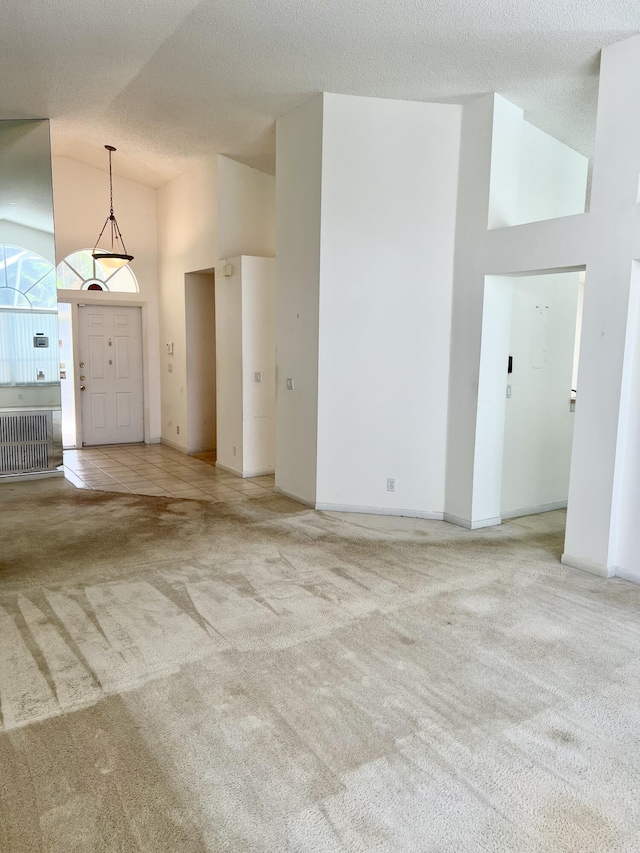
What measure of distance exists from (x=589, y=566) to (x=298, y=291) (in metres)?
3.16

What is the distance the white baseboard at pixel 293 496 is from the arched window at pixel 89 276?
3.95 metres

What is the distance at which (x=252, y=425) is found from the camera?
21.3 feet

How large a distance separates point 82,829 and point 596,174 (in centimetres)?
408

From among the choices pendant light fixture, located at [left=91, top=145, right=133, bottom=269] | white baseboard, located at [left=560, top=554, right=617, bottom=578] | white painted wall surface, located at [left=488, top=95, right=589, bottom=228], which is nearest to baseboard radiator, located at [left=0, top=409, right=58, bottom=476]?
pendant light fixture, located at [left=91, top=145, right=133, bottom=269]

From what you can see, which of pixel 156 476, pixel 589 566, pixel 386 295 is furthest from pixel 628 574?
pixel 156 476

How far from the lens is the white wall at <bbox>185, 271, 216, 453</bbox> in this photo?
756cm

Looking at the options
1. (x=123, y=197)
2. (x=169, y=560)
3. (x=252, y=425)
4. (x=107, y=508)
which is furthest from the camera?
(x=123, y=197)

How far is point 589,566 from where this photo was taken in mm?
3855

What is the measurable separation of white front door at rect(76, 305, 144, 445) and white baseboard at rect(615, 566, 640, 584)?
259 inches

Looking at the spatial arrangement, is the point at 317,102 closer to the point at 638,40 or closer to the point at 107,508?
the point at 638,40

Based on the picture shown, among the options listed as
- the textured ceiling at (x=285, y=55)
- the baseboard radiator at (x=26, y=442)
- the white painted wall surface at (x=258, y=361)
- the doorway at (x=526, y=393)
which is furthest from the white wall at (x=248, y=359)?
the doorway at (x=526, y=393)

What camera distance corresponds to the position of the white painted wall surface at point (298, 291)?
16.1ft

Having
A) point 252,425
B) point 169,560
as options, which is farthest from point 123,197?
point 169,560

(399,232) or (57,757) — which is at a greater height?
(399,232)
